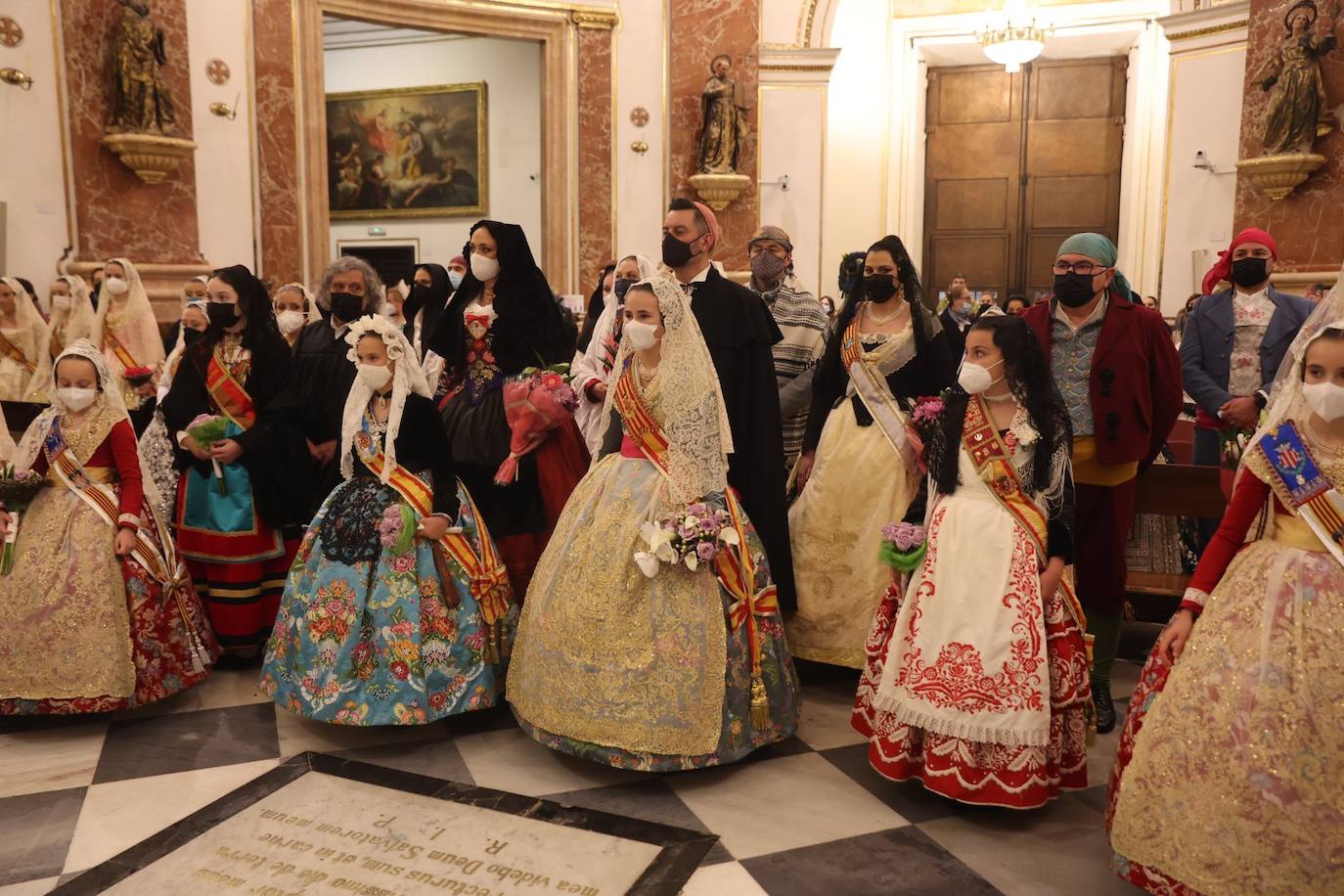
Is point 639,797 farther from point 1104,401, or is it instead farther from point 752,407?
point 1104,401

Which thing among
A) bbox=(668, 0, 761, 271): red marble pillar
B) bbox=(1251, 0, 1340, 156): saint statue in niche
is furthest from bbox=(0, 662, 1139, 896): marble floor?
bbox=(668, 0, 761, 271): red marble pillar

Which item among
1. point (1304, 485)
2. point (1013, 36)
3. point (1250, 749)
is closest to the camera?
point (1250, 749)

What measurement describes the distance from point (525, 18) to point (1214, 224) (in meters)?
7.47

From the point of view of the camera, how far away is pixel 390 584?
3830 millimetres

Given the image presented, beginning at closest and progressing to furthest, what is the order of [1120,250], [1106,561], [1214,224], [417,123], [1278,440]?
[1278,440] → [1106,561] → [1214,224] → [1120,250] → [417,123]

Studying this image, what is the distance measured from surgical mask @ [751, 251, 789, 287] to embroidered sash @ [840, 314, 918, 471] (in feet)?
2.75

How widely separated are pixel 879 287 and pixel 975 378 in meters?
1.14

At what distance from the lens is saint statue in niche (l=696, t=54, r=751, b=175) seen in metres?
11.8

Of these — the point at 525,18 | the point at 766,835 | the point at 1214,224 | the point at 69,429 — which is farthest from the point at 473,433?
the point at 1214,224

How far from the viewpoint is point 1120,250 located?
520 inches

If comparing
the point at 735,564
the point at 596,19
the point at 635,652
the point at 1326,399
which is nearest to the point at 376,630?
the point at 635,652

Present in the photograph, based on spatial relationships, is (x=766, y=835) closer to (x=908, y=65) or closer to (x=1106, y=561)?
(x=1106, y=561)

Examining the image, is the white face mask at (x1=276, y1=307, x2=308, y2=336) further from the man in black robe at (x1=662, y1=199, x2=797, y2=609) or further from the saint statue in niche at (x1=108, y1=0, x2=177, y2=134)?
the saint statue in niche at (x1=108, y1=0, x2=177, y2=134)

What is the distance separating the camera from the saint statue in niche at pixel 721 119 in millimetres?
11773
